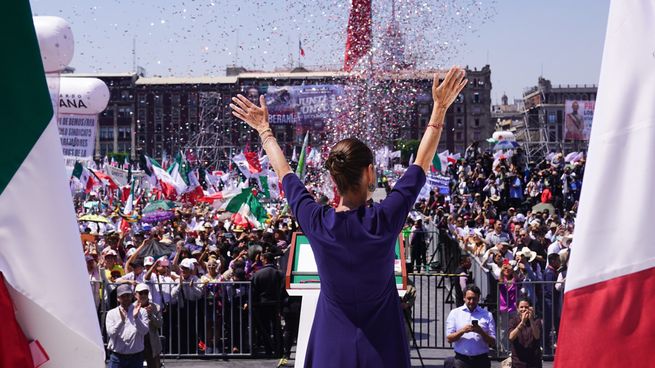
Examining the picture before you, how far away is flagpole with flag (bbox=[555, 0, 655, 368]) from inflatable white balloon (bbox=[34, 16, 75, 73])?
20.2 feet

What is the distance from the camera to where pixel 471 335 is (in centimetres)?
808

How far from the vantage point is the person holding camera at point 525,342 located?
8.00 m

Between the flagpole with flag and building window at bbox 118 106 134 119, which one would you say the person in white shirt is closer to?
the flagpole with flag

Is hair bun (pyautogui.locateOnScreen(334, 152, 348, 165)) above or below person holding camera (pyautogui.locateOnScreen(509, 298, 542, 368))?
above

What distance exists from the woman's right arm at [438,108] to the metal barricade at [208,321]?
7.96 metres

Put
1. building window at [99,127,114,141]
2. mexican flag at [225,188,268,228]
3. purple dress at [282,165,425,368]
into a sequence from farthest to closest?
building window at [99,127,114,141]
mexican flag at [225,188,268,228]
purple dress at [282,165,425,368]

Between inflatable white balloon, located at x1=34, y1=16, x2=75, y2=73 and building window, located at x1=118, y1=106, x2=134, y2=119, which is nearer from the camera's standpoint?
inflatable white balloon, located at x1=34, y1=16, x2=75, y2=73

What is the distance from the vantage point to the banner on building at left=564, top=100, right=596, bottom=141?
172 feet

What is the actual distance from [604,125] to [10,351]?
4.56ft

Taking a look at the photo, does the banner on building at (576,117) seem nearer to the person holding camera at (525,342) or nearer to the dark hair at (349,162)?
the person holding camera at (525,342)

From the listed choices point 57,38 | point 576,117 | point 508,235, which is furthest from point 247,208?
point 576,117

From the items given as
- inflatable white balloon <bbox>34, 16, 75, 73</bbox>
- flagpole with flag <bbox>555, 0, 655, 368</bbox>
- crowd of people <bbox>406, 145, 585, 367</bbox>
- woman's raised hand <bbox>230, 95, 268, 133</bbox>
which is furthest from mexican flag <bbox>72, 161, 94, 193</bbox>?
flagpole with flag <bbox>555, 0, 655, 368</bbox>

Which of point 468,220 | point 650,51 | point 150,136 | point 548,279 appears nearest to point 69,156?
point 548,279

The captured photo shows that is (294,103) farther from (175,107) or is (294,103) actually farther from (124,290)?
(124,290)
